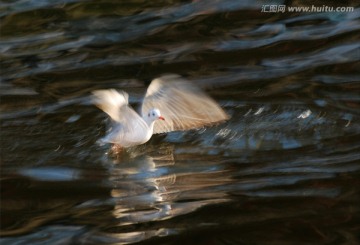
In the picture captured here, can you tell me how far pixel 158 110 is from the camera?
6887 mm

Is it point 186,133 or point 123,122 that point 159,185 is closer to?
point 123,122

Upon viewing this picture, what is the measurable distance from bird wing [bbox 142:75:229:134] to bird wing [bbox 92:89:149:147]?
0.20 metres

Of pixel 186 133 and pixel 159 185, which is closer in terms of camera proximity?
pixel 159 185

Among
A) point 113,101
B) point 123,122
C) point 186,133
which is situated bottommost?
point 186,133

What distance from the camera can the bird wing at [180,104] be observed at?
6.76m

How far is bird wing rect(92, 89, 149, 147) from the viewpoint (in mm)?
6754

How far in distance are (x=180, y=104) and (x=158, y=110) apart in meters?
0.18

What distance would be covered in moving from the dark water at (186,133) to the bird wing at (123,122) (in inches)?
5.4

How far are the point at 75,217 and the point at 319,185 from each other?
1.57 m

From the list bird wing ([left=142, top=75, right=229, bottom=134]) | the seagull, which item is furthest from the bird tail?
bird wing ([left=142, top=75, right=229, bottom=134])

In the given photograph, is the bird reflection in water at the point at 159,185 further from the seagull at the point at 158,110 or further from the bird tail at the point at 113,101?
the bird tail at the point at 113,101

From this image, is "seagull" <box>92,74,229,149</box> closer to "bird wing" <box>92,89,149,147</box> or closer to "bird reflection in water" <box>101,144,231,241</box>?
"bird wing" <box>92,89,149,147</box>

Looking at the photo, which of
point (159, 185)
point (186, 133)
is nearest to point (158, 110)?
point (186, 133)

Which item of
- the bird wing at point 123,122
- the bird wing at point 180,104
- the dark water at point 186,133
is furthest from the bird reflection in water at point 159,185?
the bird wing at point 180,104
